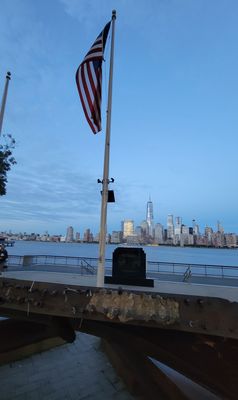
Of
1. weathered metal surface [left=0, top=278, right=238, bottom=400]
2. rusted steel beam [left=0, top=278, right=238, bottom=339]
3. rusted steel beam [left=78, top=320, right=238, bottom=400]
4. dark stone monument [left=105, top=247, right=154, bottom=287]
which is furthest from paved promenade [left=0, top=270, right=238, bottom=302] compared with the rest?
rusted steel beam [left=0, top=278, right=238, bottom=339]

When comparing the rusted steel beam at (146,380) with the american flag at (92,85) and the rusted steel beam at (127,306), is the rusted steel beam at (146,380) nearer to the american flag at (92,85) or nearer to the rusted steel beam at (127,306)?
the rusted steel beam at (127,306)

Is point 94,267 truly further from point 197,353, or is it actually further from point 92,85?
point 197,353

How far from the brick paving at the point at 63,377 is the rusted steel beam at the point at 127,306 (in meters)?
5.10

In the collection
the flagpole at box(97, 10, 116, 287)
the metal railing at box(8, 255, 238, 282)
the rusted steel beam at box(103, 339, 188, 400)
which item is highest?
the flagpole at box(97, 10, 116, 287)

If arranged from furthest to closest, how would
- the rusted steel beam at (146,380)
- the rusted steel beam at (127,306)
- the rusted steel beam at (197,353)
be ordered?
the rusted steel beam at (146,380) < the rusted steel beam at (197,353) < the rusted steel beam at (127,306)

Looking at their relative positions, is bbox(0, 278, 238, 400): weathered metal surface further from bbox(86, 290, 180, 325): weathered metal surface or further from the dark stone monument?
the dark stone monument

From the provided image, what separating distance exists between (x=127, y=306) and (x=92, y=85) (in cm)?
601

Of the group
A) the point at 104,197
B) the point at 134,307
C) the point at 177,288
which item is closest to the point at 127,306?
the point at 134,307

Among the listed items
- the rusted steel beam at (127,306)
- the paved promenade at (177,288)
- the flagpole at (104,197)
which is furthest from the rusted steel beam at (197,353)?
the paved promenade at (177,288)

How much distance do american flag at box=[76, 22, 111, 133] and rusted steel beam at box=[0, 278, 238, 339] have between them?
5.03m

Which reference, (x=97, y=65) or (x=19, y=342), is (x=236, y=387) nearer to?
(x=19, y=342)

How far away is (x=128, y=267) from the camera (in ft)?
35.0

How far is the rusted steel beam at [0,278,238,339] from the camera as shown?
2141mm

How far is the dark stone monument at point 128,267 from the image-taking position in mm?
10354
